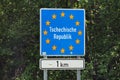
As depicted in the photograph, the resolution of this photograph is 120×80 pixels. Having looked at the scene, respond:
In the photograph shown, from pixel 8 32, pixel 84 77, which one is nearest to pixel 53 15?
pixel 84 77

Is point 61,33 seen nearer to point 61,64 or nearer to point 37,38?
point 61,64

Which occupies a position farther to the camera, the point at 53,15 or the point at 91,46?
the point at 91,46

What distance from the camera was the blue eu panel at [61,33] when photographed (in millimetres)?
5355

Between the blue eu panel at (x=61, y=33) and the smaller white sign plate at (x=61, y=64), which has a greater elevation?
the blue eu panel at (x=61, y=33)

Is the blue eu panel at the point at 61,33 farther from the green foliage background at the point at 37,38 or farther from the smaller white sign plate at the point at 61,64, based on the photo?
the green foliage background at the point at 37,38

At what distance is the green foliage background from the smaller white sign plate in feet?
8.61

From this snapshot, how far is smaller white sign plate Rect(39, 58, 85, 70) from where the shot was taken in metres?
5.27

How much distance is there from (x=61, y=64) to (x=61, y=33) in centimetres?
44

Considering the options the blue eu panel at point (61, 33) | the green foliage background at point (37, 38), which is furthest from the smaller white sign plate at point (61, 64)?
the green foliage background at point (37, 38)

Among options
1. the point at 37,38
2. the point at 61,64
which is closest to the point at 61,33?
the point at 61,64

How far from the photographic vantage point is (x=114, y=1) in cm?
824

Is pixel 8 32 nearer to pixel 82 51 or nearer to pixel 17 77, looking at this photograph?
pixel 17 77

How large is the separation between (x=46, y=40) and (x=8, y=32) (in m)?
3.45

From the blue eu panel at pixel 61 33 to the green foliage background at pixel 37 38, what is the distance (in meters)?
2.58
